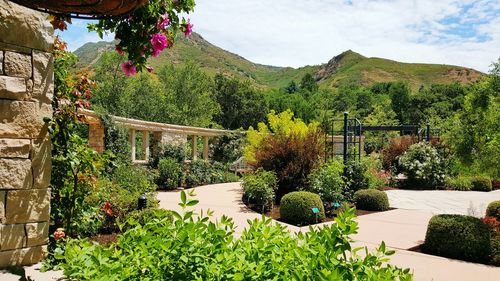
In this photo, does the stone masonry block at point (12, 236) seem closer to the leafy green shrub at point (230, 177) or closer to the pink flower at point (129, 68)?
the pink flower at point (129, 68)

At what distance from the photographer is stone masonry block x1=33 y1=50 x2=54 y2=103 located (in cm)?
305

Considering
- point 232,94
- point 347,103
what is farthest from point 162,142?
point 347,103

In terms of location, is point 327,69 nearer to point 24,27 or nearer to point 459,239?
point 459,239

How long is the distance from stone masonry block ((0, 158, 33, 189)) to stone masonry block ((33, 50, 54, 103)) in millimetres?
516

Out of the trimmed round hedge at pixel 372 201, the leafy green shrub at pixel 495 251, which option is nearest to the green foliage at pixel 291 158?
the trimmed round hedge at pixel 372 201

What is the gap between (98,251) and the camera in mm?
1761

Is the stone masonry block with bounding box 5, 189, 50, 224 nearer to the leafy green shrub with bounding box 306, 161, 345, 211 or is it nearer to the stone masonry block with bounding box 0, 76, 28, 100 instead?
the stone masonry block with bounding box 0, 76, 28, 100

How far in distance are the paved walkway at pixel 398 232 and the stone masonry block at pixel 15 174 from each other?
2.59 meters

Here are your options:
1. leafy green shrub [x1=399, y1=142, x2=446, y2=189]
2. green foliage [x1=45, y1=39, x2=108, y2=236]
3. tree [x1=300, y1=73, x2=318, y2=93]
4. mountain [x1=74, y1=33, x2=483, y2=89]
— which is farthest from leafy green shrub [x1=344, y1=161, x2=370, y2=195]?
mountain [x1=74, y1=33, x2=483, y2=89]

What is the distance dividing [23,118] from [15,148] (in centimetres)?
23

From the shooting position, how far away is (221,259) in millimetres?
1661

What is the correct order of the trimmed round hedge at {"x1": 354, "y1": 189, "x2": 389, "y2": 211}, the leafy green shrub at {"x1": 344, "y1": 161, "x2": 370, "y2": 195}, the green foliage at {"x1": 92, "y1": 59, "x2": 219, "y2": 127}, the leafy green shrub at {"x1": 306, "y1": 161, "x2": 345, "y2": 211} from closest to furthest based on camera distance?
the leafy green shrub at {"x1": 306, "y1": 161, "x2": 345, "y2": 211} < the trimmed round hedge at {"x1": 354, "y1": 189, "x2": 389, "y2": 211} < the leafy green shrub at {"x1": 344, "y1": 161, "x2": 370, "y2": 195} < the green foliage at {"x1": 92, "y1": 59, "x2": 219, "y2": 127}

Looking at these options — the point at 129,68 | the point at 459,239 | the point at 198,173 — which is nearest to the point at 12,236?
the point at 129,68

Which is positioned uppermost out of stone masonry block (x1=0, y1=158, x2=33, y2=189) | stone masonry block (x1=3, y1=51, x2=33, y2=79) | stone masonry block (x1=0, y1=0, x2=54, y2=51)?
stone masonry block (x1=0, y1=0, x2=54, y2=51)
